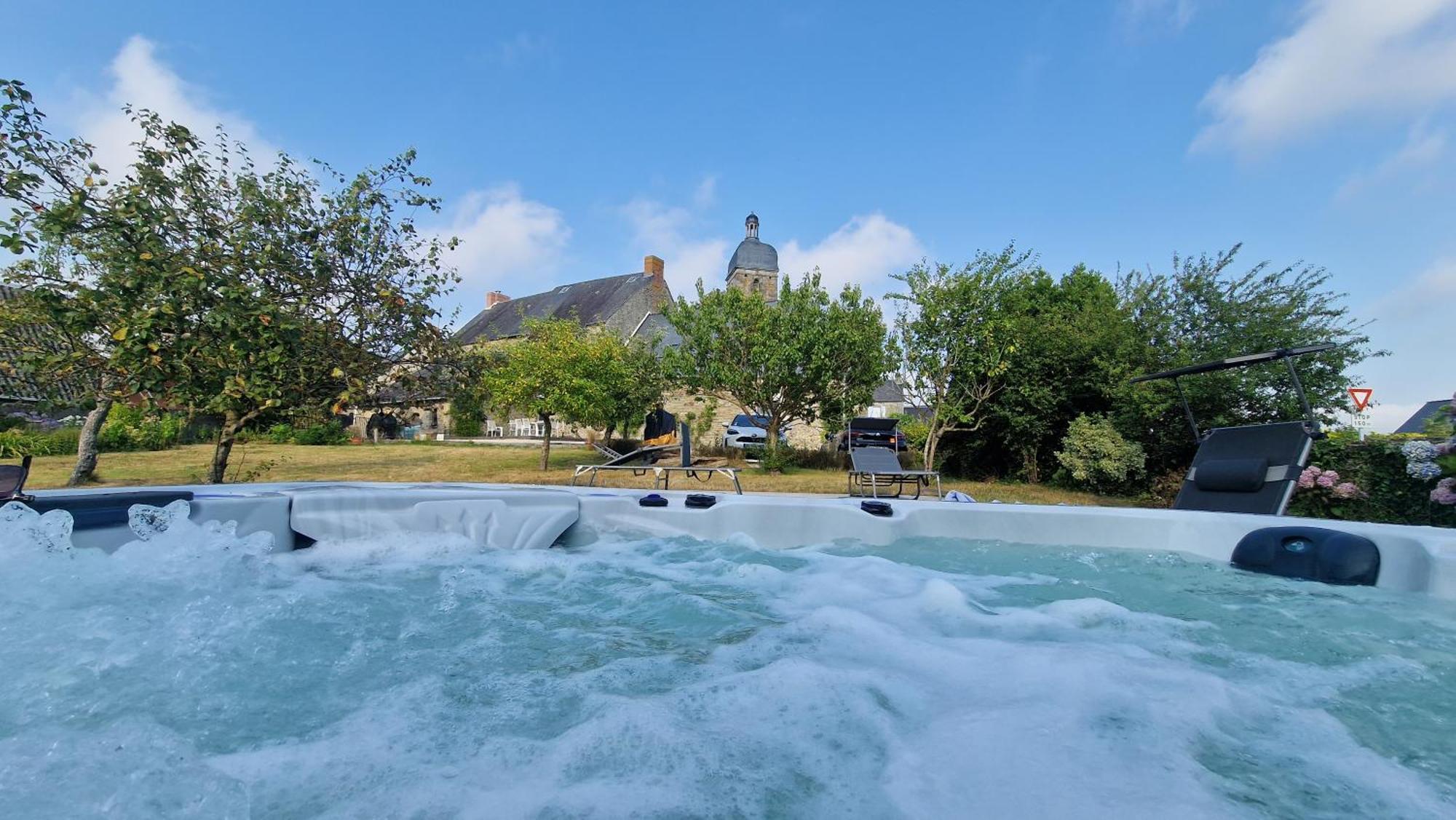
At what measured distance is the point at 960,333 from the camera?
9625 millimetres

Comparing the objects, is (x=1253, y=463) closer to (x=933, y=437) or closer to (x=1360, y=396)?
(x=1360, y=396)

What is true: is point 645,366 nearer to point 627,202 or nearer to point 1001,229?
point 627,202

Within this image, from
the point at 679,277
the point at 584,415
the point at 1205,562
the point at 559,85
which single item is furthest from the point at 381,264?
the point at 679,277

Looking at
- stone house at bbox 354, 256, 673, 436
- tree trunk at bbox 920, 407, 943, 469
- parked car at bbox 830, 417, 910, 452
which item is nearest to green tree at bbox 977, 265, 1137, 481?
tree trunk at bbox 920, 407, 943, 469

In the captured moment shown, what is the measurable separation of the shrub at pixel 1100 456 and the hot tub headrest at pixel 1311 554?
5.46 meters

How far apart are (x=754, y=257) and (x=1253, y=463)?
1038 inches

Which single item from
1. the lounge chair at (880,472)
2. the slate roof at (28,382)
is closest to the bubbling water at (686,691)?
the lounge chair at (880,472)

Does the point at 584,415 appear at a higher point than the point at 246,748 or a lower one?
higher

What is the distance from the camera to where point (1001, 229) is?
9.69m

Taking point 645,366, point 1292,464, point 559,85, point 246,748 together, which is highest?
point 559,85

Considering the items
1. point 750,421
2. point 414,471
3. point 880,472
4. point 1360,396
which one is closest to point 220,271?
point 880,472

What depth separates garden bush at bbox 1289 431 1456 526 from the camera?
16.4 feet

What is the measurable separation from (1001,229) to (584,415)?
24.5 feet

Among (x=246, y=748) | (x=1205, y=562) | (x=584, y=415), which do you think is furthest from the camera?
(x=584, y=415)
